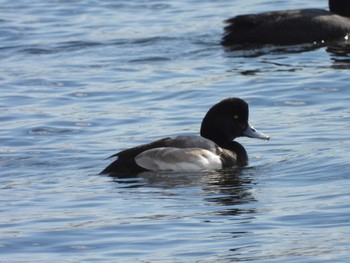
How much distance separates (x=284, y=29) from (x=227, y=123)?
238 inches

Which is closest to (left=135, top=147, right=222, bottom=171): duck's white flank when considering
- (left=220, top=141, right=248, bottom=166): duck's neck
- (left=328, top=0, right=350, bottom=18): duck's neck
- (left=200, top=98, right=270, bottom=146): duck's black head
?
(left=220, top=141, right=248, bottom=166): duck's neck

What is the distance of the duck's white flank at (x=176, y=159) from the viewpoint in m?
11.6

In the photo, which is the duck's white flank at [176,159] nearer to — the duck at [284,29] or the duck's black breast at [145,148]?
the duck's black breast at [145,148]

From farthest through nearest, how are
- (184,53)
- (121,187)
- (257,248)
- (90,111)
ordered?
(184,53) → (90,111) → (121,187) → (257,248)

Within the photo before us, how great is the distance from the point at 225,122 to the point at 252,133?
0.29 meters

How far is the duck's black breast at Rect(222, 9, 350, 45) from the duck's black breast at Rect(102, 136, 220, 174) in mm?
6175

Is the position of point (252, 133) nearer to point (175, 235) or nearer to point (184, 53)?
point (175, 235)

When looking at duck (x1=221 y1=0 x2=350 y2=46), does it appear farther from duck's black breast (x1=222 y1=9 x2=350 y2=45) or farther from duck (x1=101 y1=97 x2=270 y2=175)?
duck (x1=101 y1=97 x2=270 y2=175)

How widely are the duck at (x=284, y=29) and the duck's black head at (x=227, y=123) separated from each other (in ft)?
19.0

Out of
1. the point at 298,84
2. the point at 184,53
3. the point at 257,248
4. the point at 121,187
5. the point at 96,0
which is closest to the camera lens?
the point at 257,248

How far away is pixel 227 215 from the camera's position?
9766mm

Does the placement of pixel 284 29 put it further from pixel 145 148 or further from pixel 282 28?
pixel 145 148

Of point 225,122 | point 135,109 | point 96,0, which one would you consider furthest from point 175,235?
point 96,0

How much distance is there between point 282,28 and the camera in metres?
18.1
